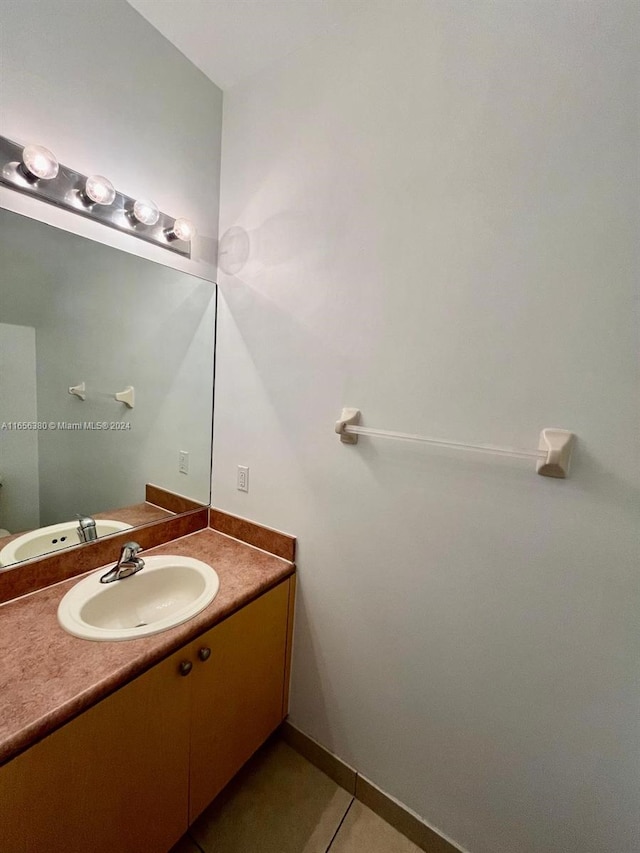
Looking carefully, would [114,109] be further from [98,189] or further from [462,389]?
[462,389]

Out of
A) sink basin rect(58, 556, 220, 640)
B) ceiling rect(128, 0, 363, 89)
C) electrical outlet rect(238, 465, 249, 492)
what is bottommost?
sink basin rect(58, 556, 220, 640)

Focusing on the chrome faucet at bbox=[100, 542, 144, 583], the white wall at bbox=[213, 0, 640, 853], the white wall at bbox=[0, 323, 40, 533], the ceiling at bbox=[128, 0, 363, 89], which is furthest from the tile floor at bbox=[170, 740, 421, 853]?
the ceiling at bbox=[128, 0, 363, 89]

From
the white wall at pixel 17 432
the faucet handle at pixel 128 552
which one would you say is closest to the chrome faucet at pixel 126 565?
the faucet handle at pixel 128 552

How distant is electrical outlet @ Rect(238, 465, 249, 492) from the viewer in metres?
1.44

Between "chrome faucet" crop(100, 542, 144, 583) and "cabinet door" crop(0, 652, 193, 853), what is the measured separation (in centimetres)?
38

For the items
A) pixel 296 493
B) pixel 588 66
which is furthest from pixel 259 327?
pixel 588 66

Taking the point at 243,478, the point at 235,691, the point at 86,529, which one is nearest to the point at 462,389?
the point at 243,478

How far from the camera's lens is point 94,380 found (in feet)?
3.99

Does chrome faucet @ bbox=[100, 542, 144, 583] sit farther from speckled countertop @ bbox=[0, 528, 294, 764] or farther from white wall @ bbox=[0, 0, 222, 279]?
white wall @ bbox=[0, 0, 222, 279]

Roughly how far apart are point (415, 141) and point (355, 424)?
865 millimetres

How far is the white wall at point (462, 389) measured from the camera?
2.54 ft

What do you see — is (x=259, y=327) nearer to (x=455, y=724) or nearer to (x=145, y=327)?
(x=145, y=327)

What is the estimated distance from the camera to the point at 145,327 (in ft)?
4.50

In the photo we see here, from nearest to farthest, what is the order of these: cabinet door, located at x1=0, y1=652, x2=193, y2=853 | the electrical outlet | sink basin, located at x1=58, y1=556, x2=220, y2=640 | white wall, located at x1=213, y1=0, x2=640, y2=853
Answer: cabinet door, located at x1=0, y1=652, x2=193, y2=853
white wall, located at x1=213, y1=0, x2=640, y2=853
sink basin, located at x1=58, y1=556, x2=220, y2=640
the electrical outlet
